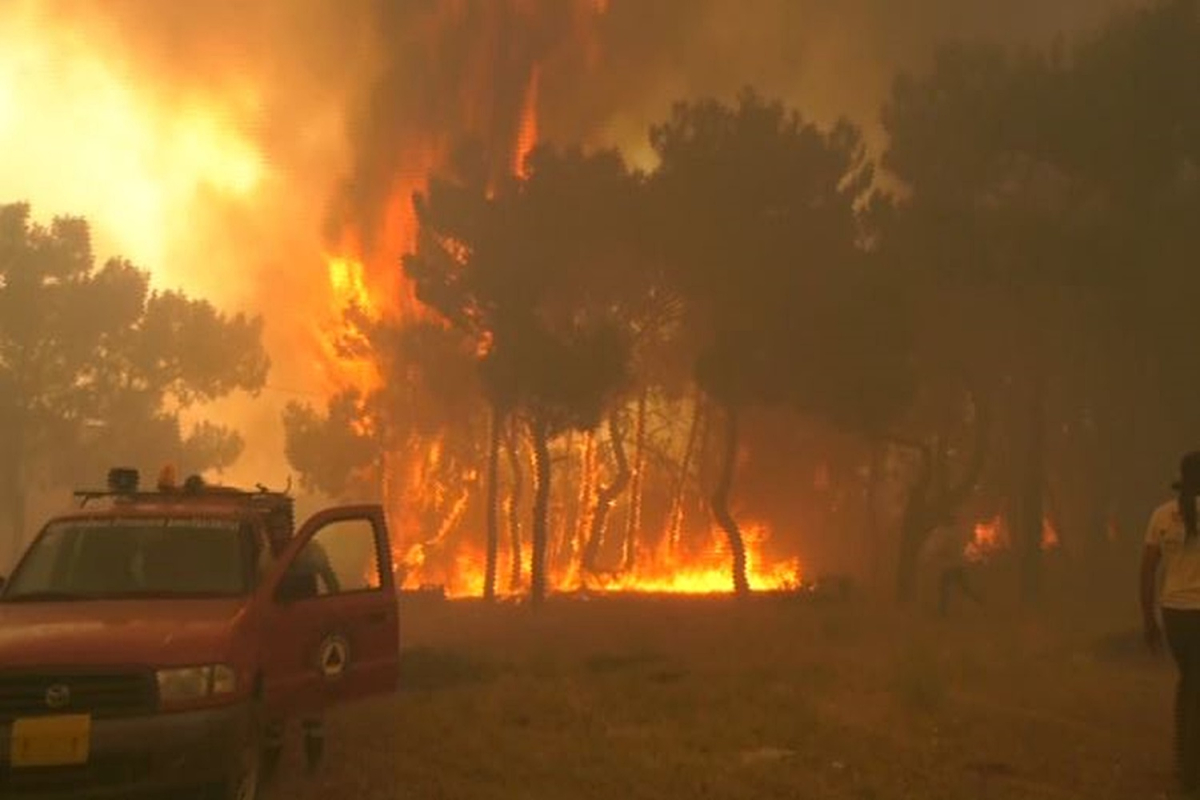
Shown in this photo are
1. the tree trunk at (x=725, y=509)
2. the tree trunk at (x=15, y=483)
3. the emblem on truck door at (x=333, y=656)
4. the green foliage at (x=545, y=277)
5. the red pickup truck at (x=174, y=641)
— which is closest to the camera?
the red pickup truck at (x=174, y=641)

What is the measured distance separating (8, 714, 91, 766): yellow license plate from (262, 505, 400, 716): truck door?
47.9 inches

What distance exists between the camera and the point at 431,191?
115 ft

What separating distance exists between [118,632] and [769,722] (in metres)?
5.88

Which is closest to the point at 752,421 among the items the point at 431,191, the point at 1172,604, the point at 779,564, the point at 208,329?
the point at 779,564

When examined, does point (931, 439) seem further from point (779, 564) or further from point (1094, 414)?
point (779, 564)

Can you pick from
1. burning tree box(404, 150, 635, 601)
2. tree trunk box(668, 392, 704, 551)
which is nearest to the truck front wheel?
burning tree box(404, 150, 635, 601)

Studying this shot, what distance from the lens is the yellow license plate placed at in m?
5.95

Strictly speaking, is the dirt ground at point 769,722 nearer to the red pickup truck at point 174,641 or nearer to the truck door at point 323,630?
the truck door at point 323,630

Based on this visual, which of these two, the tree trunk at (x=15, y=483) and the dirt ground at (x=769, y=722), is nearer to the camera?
the dirt ground at (x=769, y=722)

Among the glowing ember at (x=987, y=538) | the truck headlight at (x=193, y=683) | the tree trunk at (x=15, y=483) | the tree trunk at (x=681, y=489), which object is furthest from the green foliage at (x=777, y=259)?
the tree trunk at (x=15, y=483)

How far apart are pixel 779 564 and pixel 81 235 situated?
93.5ft

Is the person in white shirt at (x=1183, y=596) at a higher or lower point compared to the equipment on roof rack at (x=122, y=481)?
lower

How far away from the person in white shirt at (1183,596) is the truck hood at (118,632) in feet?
19.1

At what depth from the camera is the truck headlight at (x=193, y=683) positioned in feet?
20.5
